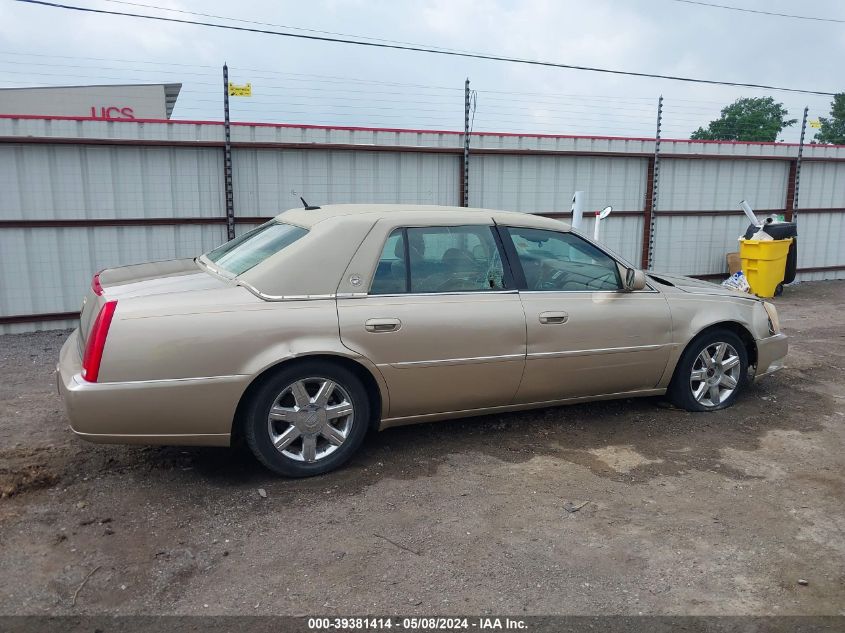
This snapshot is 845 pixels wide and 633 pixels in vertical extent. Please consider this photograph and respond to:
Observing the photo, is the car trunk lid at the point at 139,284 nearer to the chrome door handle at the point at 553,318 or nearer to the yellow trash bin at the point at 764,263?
the chrome door handle at the point at 553,318

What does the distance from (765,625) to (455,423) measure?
2626 mm

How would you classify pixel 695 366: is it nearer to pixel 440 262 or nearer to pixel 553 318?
pixel 553 318

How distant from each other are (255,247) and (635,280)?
8.46 feet

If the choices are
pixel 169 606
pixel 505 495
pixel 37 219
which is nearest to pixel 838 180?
pixel 505 495

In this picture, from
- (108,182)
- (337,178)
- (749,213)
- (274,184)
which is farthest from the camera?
(749,213)

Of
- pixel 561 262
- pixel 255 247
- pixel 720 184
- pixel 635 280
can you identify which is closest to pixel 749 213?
pixel 720 184

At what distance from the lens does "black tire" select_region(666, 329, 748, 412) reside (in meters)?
5.34

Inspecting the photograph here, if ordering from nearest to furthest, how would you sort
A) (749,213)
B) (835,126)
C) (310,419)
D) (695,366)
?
(310,419), (695,366), (749,213), (835,126)

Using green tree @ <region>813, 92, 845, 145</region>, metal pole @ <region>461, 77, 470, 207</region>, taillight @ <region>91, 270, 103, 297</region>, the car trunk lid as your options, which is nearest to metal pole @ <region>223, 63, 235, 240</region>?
metal pole @ <region>461, 77, 470, 207</region>

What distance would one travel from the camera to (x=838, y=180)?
1348 cm

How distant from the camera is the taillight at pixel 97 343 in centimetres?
371

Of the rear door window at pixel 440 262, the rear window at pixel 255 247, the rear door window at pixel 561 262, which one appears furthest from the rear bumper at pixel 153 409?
the rear door window at pixel 561 262

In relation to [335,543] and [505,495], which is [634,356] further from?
[335,543]

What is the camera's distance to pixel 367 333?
420 cm
